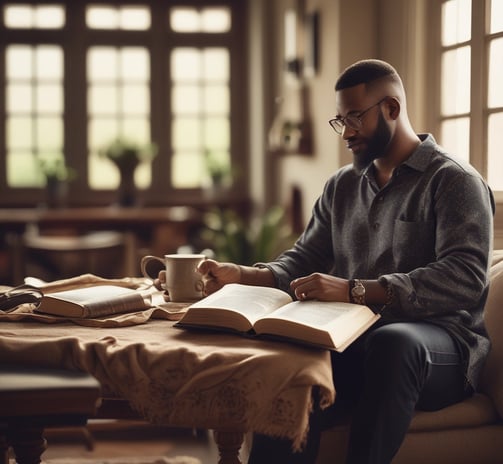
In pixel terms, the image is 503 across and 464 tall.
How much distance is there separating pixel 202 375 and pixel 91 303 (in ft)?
1.50

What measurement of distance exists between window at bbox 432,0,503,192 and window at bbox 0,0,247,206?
12.4ft

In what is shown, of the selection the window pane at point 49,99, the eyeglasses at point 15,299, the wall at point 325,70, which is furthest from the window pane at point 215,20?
the eyeglasses at point 15,299

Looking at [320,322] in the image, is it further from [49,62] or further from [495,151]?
[49,62]

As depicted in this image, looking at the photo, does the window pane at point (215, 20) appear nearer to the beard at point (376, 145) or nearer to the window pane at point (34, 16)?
the window pane at point (34, 16)

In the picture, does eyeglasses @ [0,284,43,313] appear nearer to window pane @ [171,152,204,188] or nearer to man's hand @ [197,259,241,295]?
man's hand @ [197,259,241,295]

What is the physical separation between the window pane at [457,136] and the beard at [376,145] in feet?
3.71

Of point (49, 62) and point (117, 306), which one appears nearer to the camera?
point (117, 306)

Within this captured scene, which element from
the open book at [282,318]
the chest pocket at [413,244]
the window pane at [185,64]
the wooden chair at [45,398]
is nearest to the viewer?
the wooden chair at [45,398]

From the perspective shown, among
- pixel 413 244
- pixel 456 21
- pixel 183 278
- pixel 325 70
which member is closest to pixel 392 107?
pixel 413 244

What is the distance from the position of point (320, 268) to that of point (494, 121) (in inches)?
44.0

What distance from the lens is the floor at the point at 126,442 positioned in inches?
134

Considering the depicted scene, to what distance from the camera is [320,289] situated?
1.94 m

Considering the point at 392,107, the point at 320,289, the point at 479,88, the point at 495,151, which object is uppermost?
the point at 479,88

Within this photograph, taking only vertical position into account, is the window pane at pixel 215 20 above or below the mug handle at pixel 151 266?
above
